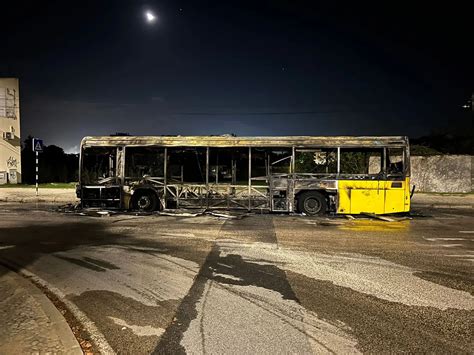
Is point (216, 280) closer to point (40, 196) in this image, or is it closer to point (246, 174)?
point (246, 174)

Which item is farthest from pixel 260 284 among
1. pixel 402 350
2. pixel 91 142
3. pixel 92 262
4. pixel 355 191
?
pixel 91 142

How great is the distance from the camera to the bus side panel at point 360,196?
580 inches

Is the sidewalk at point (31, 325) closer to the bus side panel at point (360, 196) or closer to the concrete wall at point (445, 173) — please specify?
the bus side panel at point (360, 196)

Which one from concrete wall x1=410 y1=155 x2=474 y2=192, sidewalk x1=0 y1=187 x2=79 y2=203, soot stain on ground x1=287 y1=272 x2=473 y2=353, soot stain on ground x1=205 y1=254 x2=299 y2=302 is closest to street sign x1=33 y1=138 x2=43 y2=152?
sidewalk x1=0 y1=187 x2=79 y2=203

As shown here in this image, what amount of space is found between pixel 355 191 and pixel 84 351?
12.3m

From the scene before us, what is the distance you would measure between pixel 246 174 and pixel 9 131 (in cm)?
2329

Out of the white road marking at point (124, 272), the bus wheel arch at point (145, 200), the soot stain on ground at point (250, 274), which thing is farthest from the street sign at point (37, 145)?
the soot stain on ground at point (250, 274)

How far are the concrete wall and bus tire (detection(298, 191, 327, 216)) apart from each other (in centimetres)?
1295

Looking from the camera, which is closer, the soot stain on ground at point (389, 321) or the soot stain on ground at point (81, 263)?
the soot stain on ground at point (389, 321)

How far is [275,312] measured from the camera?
5102mm

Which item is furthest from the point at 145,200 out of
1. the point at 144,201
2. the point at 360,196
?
the point at 360,196

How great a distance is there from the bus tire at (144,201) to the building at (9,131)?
1963 centimetres

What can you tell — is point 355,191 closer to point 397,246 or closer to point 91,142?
point 397,246

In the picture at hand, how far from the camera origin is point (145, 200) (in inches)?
633
